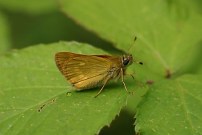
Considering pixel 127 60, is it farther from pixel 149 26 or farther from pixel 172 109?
pixel 149 26

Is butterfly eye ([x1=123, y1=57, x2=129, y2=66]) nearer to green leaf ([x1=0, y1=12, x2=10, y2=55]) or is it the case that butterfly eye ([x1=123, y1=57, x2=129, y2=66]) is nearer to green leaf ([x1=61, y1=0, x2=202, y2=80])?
green leaf ([x1=61, y1=0, x2=202, y2=80])

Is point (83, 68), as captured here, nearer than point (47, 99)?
No

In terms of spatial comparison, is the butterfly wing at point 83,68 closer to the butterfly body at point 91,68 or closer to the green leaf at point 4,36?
the butterfly body at point 91,68

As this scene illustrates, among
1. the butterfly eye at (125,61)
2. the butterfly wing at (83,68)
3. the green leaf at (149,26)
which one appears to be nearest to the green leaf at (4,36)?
the green leaf at (149,26)

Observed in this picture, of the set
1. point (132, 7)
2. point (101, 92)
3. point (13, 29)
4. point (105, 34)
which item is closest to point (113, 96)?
point (101, 92)

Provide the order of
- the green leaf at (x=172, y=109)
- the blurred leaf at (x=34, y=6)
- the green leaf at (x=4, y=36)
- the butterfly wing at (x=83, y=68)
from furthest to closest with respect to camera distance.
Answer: the blurred leaf at (x=34, y=6) → the green leaf at (x=4, y=36) → the butterfly wing at (x=83, y=68) → the green leaf at (x=172, y=109)

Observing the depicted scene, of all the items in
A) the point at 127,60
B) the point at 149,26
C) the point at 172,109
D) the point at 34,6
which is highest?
the point at 149,26

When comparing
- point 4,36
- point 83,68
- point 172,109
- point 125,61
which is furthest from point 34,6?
point 172,109

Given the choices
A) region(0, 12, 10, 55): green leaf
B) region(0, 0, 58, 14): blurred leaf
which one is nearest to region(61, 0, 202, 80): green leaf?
region(0, 12, 10, 55): green leaf
